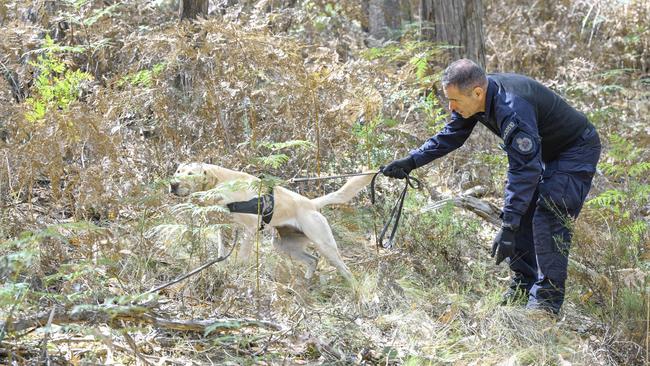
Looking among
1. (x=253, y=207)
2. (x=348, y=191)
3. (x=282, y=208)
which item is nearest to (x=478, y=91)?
(x=348, y=191)

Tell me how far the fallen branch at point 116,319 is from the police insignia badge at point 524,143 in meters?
2.02

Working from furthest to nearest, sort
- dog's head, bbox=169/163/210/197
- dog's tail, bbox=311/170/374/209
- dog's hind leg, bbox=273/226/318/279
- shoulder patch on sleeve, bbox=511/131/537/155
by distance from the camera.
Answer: dog's hind leg, bbox=273/226/318/279 < dog's tail, bbox=311/170/374/209 < dog's head, bbox=169/163/210/197 < shoulder patch on sleeve, bbox=511/131/537/155

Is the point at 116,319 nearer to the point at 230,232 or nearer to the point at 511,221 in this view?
the point at 230,232

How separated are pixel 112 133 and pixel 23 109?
763mm

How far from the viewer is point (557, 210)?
5441 millimetres

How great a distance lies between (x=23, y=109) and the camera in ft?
21.4

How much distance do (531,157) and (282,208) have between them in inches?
87.0

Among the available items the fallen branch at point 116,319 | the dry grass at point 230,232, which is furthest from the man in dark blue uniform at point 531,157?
the fallen branch at point 116,319

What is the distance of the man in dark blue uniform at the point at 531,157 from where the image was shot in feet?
17.0

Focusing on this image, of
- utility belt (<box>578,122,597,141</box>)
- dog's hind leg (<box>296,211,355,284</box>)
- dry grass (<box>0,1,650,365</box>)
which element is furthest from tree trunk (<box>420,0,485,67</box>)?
utility belt (<box>578,122,597,141</box>)

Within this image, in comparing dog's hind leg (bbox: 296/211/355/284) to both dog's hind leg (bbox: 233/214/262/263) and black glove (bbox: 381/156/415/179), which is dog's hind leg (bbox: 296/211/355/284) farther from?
black glove (bbox: 381/156/415/179)

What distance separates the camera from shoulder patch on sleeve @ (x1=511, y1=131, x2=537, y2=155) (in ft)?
16.6

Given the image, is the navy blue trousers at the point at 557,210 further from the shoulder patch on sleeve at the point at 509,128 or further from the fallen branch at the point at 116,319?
the fallen branch at the point at 116,319

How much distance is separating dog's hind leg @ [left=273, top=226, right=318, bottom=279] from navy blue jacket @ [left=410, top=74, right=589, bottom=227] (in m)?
1.51
